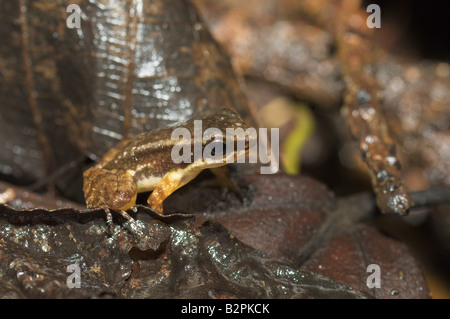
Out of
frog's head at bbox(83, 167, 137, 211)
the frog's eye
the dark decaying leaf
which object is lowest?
the dark decaying leaf

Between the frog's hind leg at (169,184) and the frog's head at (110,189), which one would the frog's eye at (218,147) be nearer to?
the frog's hind leg at (169,184)

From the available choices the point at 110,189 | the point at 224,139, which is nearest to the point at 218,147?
the point at 224,139

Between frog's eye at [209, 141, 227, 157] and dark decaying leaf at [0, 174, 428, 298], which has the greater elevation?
frog's eye at [209, 141, 227, 157]

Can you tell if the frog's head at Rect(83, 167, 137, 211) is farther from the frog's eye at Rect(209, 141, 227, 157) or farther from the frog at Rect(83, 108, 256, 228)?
the frog's eye at Rect(209, 141, 227, 157)

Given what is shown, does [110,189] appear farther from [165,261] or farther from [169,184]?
[165,261]

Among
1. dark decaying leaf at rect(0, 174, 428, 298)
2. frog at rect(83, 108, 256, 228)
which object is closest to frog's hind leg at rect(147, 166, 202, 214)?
frog at rect(83, 108, 256, 228)
